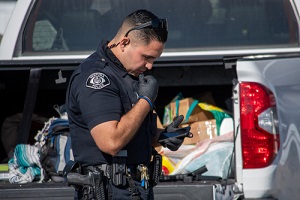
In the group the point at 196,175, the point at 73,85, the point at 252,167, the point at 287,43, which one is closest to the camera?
the point at 73,85

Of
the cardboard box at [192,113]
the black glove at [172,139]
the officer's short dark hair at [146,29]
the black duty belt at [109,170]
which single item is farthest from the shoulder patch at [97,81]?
the cardboard box at [192,113]

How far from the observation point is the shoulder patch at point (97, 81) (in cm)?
355

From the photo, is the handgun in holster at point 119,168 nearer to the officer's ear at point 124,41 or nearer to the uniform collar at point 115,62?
the uniform collar at point 115,62

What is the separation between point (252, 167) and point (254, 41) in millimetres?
1436

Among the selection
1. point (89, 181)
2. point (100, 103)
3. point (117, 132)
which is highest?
point (100, 103)

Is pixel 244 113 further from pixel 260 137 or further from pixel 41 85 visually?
pixel 41 85

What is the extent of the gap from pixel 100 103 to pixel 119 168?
1.14 ft

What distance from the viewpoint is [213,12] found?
564cm

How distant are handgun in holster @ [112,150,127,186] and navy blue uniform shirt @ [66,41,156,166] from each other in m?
0.05

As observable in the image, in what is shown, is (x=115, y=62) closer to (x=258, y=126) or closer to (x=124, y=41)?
(x=124, y=41)

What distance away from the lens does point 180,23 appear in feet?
18.4

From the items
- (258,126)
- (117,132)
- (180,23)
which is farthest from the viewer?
(180,23)

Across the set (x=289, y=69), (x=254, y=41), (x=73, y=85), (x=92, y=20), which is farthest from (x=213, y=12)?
(x=73, y=85)

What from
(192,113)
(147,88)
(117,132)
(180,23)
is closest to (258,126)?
(147,88)
